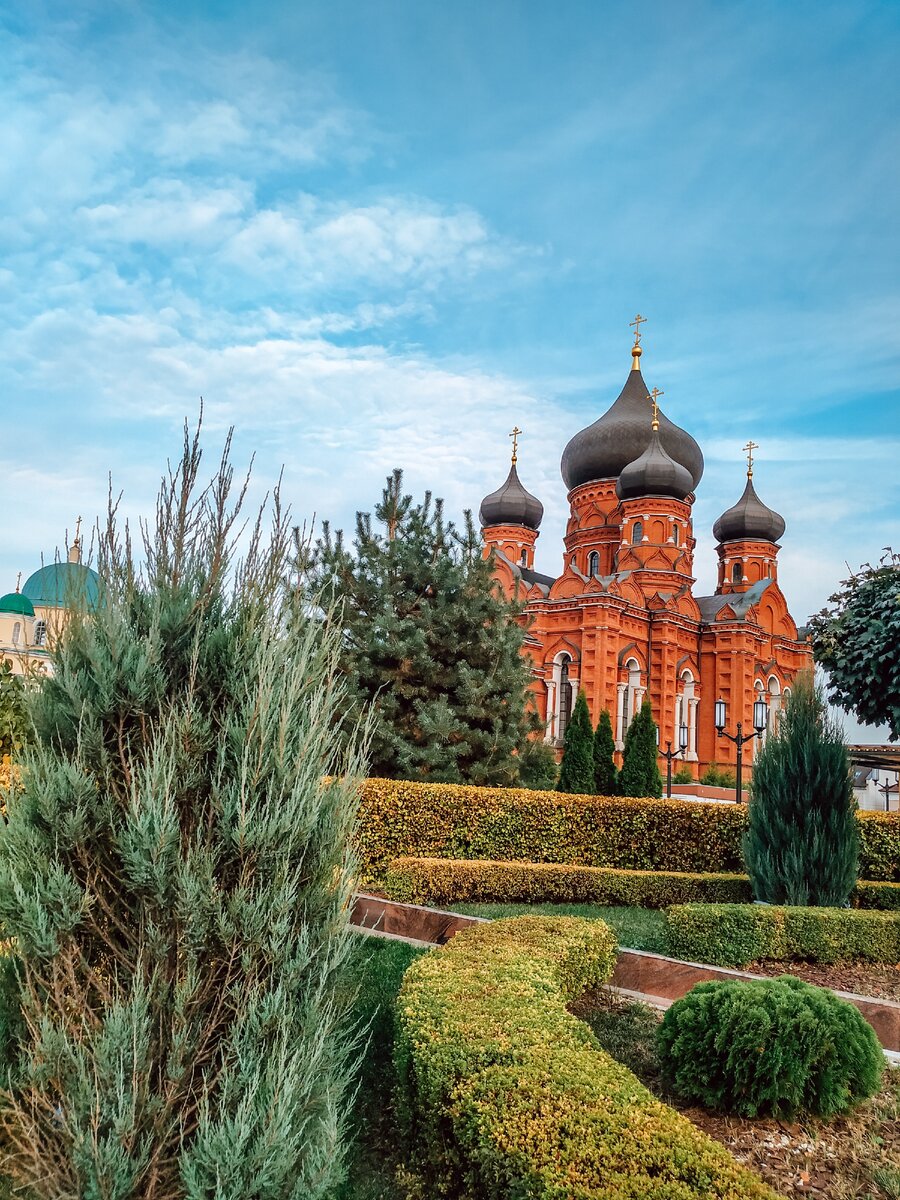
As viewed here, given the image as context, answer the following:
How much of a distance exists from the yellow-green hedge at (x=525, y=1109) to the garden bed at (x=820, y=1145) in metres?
0.91

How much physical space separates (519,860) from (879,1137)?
22.3ft

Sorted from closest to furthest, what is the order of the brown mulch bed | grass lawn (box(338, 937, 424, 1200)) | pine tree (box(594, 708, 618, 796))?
grass lawn (box(338, 937, 424, 1200)) < the brown mulch bed < pine tree (box(594, 708, 618, 796))

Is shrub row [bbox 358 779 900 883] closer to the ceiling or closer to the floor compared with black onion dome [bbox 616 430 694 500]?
closer to the floor

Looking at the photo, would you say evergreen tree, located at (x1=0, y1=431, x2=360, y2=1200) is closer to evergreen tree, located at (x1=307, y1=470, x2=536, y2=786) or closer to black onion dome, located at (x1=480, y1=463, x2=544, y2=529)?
evergreen tree, located at (x1=307, y1=470, x2=536, y2=786)

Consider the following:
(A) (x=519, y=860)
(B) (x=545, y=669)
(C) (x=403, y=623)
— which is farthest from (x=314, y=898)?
(B) (x=545, y=669)

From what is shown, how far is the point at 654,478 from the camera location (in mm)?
34562

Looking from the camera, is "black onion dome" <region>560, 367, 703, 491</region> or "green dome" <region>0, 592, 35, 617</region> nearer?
"green dome" <region>0, 592, 35, 617</region>

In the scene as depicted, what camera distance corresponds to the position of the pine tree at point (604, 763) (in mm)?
17844

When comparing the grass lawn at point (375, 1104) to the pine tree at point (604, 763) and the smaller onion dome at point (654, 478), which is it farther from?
the smaller onion dome at point (654, 478)

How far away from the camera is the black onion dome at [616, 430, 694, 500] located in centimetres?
3453

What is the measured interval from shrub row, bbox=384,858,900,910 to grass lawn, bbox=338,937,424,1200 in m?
2.97

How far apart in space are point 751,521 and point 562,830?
34260mm

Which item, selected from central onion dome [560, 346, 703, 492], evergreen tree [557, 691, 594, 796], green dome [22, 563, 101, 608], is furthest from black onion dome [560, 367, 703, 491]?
green dome [22, 563, 101, 608]

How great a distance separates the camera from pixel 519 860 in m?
10.9
